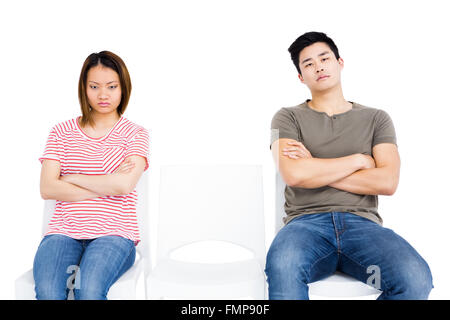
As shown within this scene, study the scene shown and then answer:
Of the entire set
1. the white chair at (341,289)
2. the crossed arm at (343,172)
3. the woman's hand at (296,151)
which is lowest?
the white chair at (341,289)

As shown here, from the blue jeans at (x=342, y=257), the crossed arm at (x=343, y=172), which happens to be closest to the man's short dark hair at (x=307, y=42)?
the crossed arm at (x=343, y=172)

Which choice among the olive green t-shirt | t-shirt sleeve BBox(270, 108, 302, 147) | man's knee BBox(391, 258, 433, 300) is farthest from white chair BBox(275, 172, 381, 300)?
t-shirt sleeve BBox(270, 108, 302, 147)

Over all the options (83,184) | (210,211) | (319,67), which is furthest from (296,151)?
(83,184)

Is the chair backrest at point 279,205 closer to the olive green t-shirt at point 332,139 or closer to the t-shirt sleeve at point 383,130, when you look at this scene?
the olive green t-shirt at point 332,139

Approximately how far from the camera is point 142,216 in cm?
223

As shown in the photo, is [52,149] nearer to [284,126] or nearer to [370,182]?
[284,126]

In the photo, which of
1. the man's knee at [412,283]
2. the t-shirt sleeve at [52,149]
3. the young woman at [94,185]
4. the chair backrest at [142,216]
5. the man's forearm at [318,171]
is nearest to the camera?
the man's knee at [412,283]

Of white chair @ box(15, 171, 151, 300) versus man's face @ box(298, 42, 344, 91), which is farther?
man's face @ box(298, 42, 344, 91)

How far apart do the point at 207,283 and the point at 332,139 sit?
34.8 inches

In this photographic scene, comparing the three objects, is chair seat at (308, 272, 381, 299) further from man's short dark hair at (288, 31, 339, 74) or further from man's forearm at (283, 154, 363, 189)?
man's short dark hair at (288, 31, 339, 74)

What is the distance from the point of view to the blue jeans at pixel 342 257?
1727 mm

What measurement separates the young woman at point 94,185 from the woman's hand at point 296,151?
2.16 feet

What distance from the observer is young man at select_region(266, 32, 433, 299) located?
5.76 feet
